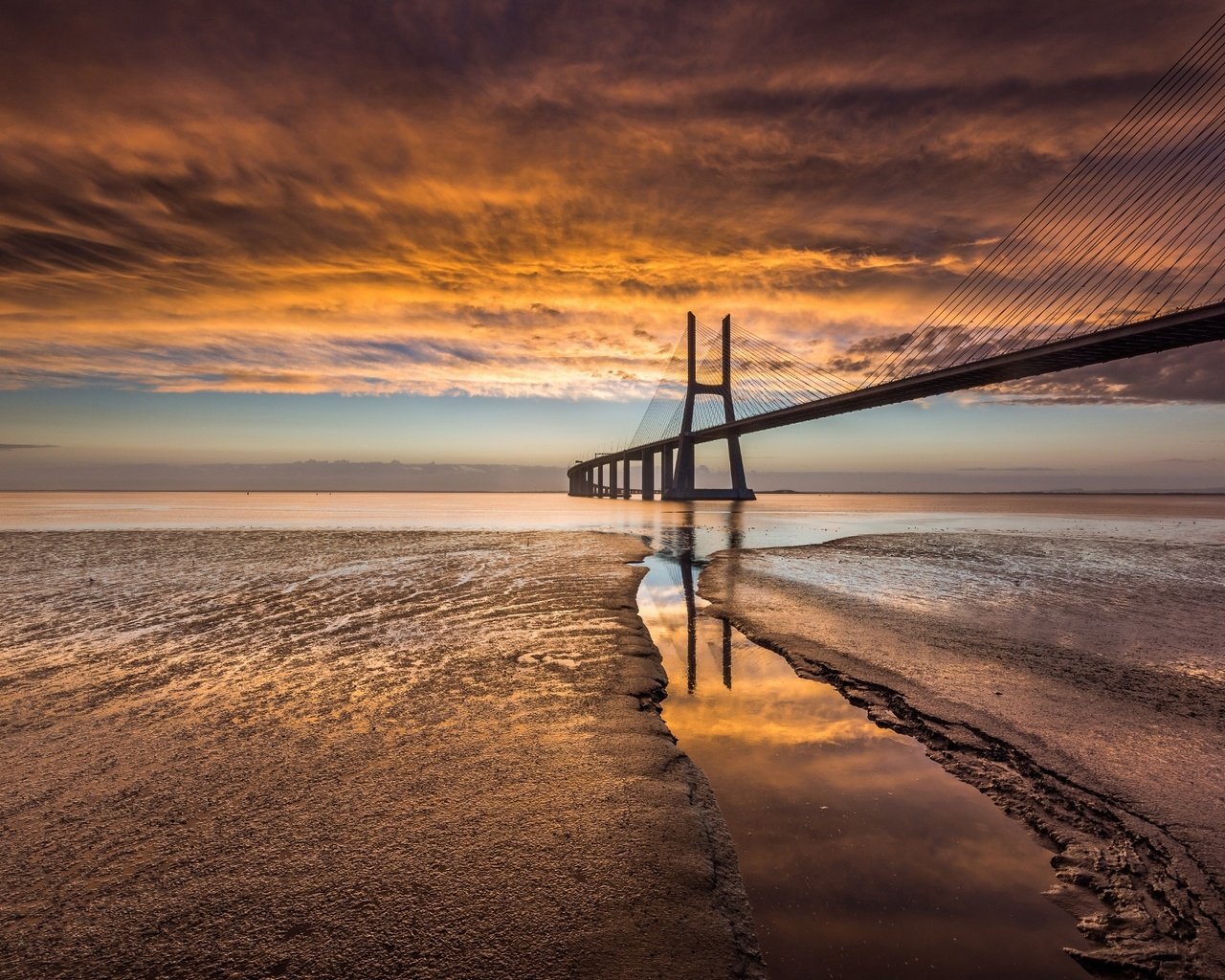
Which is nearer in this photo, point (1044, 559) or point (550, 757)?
point (550, 757)

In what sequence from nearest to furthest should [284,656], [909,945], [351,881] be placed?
[909,945]
[351,881]
[284,656]

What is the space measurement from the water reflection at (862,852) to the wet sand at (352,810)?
0.22 meters

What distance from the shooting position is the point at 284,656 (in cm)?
645

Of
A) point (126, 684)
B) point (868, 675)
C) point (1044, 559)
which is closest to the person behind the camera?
point (126, 684)

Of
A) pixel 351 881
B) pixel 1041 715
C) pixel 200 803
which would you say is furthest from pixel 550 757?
pixel 1041 715

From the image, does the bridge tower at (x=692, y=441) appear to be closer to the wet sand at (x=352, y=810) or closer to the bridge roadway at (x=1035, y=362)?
the bridge roadway at (x=1035, y=362)

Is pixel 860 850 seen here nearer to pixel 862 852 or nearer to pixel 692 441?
pixel 862 852

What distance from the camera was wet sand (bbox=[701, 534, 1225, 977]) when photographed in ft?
8.81

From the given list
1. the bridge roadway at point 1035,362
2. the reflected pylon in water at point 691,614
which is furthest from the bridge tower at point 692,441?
the reflected pylon in water at point 691,614

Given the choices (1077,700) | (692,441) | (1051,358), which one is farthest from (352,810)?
(692,441)

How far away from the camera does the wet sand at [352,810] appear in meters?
2.30

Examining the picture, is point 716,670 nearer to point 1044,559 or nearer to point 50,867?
point 50,867

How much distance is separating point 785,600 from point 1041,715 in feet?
18.2

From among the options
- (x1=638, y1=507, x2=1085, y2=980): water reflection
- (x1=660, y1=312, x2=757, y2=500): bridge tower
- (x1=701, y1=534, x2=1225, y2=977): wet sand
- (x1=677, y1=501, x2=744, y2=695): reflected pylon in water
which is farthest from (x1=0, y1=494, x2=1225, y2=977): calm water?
(x1=660, y1=312, x2=757, y2=500): bridge tower
